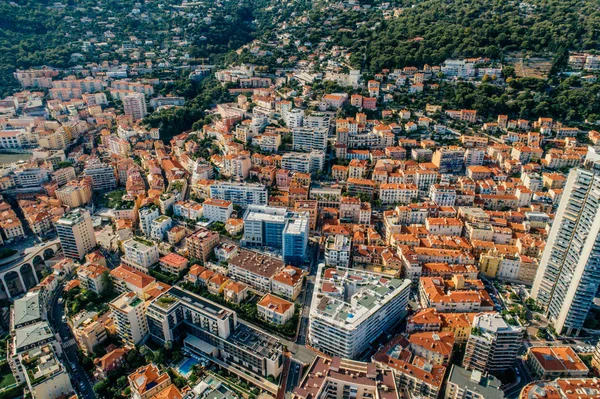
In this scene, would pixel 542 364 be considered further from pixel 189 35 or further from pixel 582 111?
pixel 189 35

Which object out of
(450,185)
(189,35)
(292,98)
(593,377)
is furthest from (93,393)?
(189,35)

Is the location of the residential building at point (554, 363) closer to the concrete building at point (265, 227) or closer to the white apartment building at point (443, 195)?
the white apartment building at point (443, 195)

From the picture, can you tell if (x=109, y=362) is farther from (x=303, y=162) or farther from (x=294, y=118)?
(x=294, y=118)

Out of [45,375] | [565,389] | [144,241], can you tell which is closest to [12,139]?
[144,241]

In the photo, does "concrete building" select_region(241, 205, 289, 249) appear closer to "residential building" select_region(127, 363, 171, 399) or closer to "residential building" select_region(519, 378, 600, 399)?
"residential building" select_region(127, 363, 171, 399)

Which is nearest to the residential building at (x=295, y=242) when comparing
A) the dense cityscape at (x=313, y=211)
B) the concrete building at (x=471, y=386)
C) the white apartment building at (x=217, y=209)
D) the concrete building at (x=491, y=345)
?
the dense cityscape at (x=313, y=211)

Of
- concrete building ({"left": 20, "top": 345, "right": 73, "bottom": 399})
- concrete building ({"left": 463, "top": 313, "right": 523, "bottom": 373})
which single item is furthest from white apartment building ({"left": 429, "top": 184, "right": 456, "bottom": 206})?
concrete building ({"left": 20, "top": 345, "right": 73, "bottom": 399})
